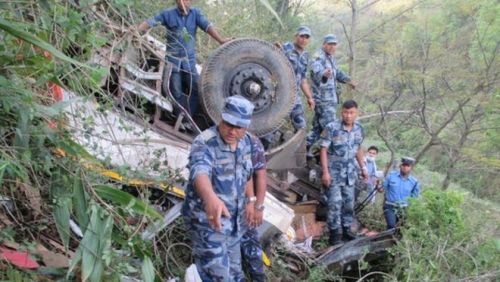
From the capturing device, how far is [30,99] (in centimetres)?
195

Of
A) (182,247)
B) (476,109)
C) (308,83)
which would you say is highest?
(476,109)

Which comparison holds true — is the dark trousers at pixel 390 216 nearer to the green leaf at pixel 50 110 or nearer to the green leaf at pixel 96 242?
the green leaf at pixel 96 242

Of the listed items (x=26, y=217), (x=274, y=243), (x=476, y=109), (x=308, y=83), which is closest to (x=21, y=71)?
(x=26, y=217)

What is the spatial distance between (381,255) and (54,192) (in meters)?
3.43

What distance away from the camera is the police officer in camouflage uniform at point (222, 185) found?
3246 millimetres

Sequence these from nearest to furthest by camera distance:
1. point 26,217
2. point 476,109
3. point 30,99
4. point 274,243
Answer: point 30,99, point 26,217, point 274,243, point 476,109

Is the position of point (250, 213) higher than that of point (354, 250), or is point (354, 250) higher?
point (250, 213)

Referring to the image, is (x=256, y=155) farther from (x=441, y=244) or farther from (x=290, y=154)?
(x=290, y=154)

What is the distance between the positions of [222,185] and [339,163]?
2170 millimetres

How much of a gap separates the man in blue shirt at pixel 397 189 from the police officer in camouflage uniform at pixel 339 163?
598mm

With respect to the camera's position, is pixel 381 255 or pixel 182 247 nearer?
pixel 182 247

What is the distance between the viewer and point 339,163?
5.29 m

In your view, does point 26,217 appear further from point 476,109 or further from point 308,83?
point 476,109

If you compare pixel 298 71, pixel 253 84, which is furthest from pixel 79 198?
pixel 298 71
